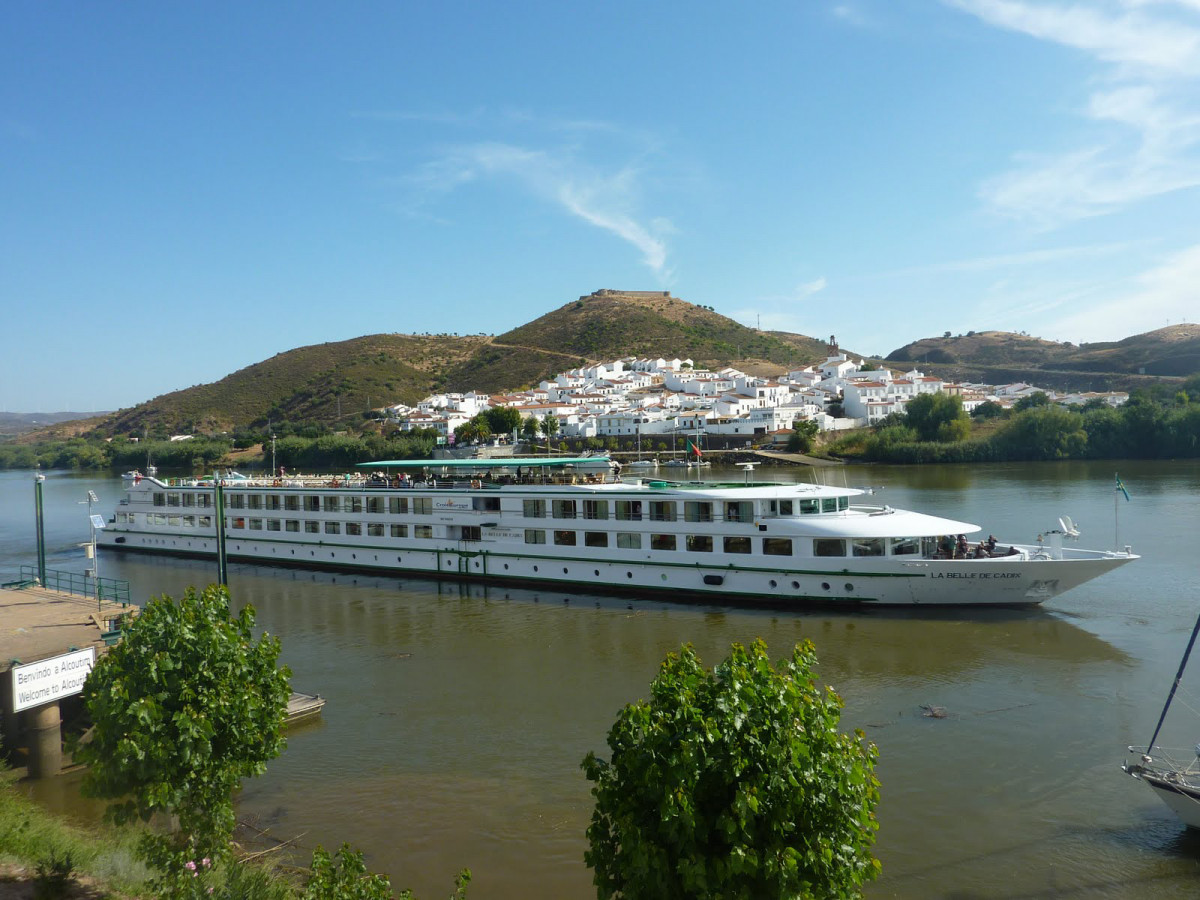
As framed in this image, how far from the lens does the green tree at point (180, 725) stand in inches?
300

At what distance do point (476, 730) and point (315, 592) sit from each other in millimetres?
14463

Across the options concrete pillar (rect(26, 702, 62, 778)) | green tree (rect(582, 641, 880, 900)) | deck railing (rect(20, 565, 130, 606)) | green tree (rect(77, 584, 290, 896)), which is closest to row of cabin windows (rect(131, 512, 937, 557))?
deck railing (rect(20, 565, 130, 606))

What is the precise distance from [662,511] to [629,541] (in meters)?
1.50

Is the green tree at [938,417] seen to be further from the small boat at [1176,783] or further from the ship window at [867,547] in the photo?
the small boat at [1176,783]

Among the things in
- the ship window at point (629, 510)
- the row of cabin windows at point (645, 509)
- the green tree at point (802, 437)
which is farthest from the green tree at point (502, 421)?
the ship window at point (629, 510)

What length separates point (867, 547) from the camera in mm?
21109

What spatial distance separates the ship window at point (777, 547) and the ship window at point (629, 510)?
3775 mm

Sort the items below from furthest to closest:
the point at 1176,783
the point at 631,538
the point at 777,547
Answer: the point at 631,538, the point at 777,547, the point at 1176,783

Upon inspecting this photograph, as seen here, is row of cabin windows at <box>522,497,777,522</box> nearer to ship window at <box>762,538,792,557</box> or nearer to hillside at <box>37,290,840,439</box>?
ship window at <box>762,538,792,557</box>

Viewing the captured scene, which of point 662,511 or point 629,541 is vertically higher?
point 662,511

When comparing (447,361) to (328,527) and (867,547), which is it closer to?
(328,527)

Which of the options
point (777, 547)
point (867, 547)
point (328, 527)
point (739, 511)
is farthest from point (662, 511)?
point (328, 527)

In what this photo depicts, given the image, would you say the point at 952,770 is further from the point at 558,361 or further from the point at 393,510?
the point at 558,361

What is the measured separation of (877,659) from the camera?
1775cm
